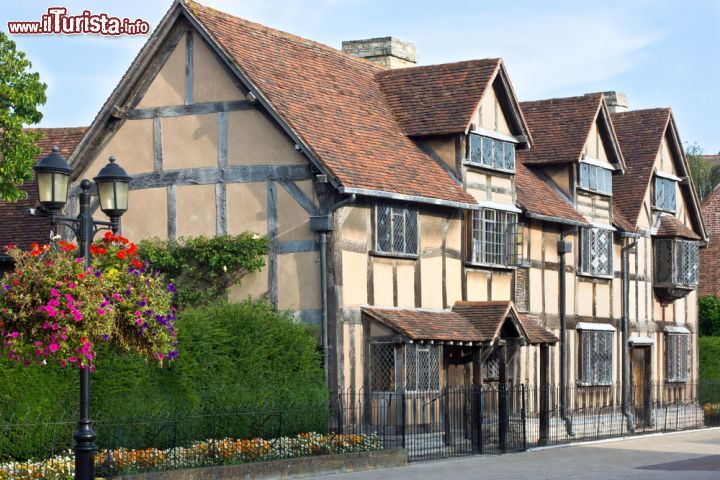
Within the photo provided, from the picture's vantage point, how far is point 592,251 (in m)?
36.8

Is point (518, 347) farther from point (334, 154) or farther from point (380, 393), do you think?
point (334, 154)

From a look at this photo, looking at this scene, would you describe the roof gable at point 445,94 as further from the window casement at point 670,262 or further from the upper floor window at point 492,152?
the window casement at point 670,262

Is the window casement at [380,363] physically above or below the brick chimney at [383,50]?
below

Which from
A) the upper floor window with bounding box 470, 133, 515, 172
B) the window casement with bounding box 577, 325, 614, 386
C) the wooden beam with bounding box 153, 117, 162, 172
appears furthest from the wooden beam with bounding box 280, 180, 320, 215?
the window casement with bounding box 577, 325, 614, 386

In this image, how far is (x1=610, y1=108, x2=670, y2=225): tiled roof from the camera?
130ft

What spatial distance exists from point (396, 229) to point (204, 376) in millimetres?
5861

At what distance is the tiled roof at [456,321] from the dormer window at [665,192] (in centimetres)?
1103

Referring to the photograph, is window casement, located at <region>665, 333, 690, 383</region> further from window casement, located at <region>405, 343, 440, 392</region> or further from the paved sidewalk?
window casement, located at <region>405, 343, 440, 392</region>

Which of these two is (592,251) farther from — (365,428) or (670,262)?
(365,428)

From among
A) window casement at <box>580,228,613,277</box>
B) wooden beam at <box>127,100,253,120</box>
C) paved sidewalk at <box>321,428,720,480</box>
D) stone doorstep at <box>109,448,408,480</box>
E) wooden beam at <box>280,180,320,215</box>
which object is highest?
wooden beam at <box>127,100,253,120</box>

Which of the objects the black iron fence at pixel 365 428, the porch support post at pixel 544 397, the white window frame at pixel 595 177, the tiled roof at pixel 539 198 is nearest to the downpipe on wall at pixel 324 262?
the black iron fence at pixel 365 428

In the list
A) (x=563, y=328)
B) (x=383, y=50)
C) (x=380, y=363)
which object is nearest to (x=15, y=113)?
(x=380, y=363)

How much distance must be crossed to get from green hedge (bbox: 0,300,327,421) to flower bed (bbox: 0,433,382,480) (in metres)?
1.07

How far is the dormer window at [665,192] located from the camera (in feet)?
134
